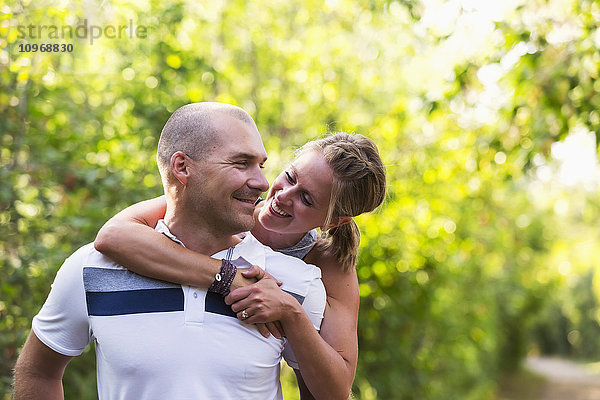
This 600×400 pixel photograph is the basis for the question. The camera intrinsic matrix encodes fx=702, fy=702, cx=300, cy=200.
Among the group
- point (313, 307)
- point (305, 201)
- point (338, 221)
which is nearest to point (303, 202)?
point (305, 201)

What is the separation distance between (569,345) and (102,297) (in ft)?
98.4

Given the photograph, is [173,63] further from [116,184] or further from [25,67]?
[25,67]

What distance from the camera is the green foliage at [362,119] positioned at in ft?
14.6

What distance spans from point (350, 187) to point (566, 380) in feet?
71.0

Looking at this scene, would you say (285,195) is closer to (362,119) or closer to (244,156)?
(244,156)

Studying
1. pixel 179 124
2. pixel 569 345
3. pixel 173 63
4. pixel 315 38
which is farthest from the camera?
pixel 569 345

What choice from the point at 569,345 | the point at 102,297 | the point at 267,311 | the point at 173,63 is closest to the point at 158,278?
the point at 102,297

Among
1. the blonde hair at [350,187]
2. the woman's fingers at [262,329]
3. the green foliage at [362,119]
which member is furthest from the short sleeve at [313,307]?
the green foliage at [362,119]

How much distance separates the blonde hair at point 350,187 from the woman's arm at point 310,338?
0.94ft

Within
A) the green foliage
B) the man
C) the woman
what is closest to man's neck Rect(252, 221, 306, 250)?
the woman

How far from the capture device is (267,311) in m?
1.87

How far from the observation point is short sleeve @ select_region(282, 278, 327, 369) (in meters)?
2.05

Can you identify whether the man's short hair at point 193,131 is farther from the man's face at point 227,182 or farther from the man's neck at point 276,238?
the man's neck at point 276,238

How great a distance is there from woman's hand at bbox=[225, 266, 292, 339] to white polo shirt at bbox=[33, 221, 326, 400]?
4 cm
